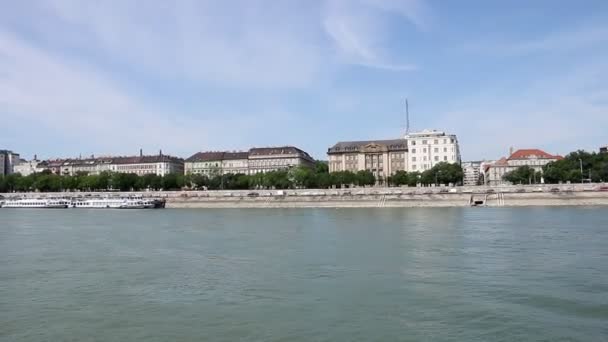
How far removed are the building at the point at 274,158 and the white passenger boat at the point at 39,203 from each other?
48.0 m

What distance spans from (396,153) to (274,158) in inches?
1190

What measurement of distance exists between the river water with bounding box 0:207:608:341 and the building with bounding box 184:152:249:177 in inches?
4008

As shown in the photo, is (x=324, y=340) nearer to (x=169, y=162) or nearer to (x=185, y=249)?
(x=185, y=249)

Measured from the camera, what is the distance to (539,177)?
321 ft

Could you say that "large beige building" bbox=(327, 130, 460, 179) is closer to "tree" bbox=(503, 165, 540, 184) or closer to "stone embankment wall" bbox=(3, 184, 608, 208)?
"tree" bbox=(503, 165, 540, 184)

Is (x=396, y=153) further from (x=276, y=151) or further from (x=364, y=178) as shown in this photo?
(x=276, y=151)

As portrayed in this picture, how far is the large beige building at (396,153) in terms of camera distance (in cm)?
10394

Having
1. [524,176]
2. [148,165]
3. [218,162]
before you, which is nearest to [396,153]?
[524,176]

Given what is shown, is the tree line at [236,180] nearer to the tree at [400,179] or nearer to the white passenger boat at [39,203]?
the tree at [400,179]

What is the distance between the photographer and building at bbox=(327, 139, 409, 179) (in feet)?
351

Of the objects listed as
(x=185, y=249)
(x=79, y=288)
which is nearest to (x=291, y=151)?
(x=185, y=249)

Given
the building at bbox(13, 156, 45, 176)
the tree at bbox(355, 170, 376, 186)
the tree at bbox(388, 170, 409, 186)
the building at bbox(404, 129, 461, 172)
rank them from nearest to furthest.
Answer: the tree at bbox(388, 170, 409, 186), the tree at bbox(355, 170, 376, 186), the building at bbox(404, 129, 461, 172), the building at bbox(13, 156, 45, 176)

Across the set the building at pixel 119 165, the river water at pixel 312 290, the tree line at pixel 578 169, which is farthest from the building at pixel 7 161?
the river water at pixel 312 290

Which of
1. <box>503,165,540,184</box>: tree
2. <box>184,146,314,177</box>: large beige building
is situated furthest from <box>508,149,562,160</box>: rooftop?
<box>184,146,314,177</box>: large beige building
